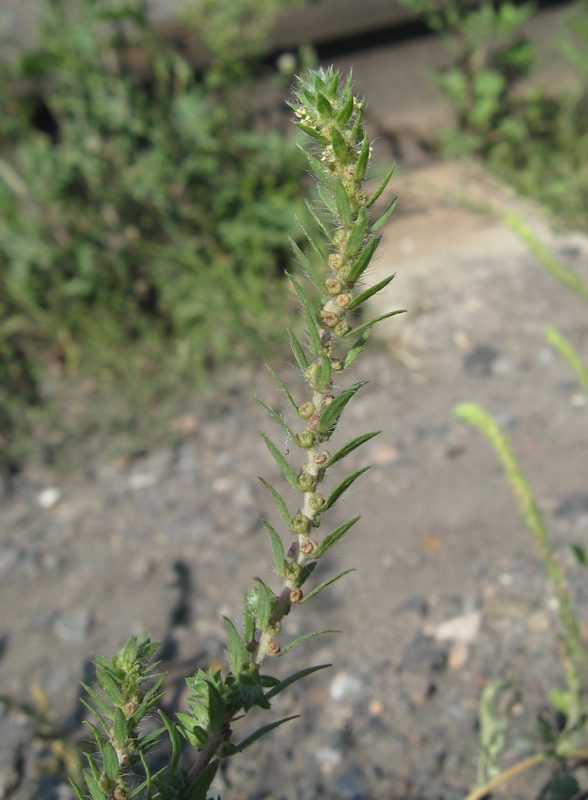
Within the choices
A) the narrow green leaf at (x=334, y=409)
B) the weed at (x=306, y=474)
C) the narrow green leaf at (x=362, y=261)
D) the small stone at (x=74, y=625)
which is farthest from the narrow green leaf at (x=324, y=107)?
the small stone at (x=74, y=625)

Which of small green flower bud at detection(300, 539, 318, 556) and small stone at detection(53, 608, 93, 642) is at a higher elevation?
small green flower bud at detection(300, 539, 318, 556)

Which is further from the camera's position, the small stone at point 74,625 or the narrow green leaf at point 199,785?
the small stone at point 74,625

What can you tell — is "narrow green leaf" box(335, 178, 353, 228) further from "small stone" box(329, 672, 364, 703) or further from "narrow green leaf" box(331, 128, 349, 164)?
"small stone" box(329, 672, 364, 703)

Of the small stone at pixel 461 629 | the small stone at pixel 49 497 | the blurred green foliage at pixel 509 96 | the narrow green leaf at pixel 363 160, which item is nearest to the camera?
the narrow green leaf at pixel 363 160

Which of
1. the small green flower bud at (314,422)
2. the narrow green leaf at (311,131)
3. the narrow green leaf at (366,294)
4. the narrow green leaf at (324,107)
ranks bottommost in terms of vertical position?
the small green flower bud at (314,422)

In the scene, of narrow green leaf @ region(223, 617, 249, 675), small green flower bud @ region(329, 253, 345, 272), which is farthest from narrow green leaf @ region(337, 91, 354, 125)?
narrow green leaf @ region(223, 617, 249, 675)

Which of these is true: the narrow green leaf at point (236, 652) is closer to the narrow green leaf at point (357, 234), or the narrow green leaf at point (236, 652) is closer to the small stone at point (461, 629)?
the narrow green leaf at point (357, 234)

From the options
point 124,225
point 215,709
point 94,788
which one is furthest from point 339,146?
point 124,225
